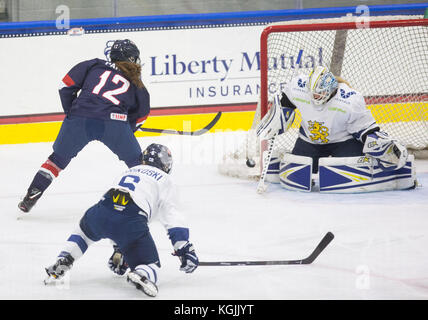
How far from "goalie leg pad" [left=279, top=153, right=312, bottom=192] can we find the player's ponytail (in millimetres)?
1117

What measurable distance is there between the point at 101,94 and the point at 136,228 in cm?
146

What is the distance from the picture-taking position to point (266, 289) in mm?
2951

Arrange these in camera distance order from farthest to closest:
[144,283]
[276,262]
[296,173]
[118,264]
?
[296,173] < [276,262] < [118,264] < [144,283]

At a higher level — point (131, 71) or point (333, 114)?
point (131, 71)

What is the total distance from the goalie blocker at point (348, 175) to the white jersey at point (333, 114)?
175 millimetres

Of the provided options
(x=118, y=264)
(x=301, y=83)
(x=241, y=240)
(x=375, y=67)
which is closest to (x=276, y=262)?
(x=241, y=240)

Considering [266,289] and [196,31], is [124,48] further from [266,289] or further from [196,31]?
[196,31]

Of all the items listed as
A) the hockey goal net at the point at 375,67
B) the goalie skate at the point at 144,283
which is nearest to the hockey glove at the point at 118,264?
the goalie skate at the point at 144,283

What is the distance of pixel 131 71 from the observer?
423cm

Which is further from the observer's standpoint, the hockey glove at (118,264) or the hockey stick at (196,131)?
the hockey stick at (196,131)

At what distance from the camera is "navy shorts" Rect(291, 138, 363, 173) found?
4.82 metres

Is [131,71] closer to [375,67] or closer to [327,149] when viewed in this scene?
[327,149]

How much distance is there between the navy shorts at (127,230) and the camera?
9.40 ft

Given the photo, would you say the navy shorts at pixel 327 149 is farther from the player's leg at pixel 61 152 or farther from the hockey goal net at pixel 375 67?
the player's leg at pixel 61 152
